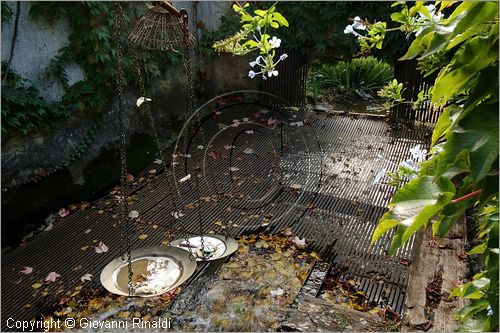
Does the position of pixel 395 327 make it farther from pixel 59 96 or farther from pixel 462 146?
pixel 59 96

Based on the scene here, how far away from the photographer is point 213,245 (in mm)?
3154

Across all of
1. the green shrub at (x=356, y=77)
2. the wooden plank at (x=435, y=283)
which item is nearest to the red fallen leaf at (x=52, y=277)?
the wooden plank at (x=435, y=283)

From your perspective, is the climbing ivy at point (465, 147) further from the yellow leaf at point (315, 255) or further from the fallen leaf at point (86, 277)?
the fallen leaf at point (86, 277)

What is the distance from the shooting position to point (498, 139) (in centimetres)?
75

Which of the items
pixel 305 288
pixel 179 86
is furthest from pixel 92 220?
pixel 179 86

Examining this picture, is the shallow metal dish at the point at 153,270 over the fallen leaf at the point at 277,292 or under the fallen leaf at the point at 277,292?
over

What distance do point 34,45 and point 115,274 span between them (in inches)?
158

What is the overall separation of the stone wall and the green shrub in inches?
199

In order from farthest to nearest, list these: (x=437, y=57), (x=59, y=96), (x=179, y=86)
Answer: (x=179, y=86) → (x=59, y=96) → (x=437, y=57)

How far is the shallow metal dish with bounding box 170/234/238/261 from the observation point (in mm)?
2912

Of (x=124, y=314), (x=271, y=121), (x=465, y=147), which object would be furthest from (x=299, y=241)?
(x=271, y=121)

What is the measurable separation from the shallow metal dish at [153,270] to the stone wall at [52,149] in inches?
112

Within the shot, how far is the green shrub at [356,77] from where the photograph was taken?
1014 cm

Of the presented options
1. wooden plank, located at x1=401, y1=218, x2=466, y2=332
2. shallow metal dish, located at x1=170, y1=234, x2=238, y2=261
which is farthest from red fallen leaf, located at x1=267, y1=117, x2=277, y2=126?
shallow metal dish, located at x1=170, y1=234, x2=238, y2=261
